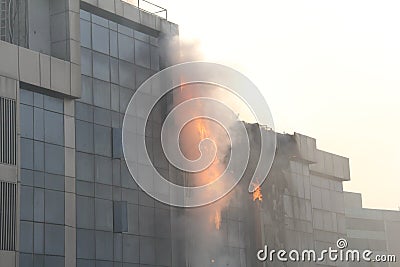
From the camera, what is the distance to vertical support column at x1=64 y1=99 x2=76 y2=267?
130 feet

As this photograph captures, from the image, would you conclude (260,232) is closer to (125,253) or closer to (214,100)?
(214,100)

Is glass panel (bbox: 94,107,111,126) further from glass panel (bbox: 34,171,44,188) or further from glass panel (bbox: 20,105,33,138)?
glass panel (bbox: 34,171,44,188)

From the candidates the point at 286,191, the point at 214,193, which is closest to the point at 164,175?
the point at 214,193

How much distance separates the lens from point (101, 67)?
44156 mm

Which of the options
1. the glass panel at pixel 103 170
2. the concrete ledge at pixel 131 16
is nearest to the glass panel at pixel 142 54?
the concrete ledge at pixel 131 16

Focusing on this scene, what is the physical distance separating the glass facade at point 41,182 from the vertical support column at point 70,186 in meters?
0.29

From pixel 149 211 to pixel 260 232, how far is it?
55.2ft

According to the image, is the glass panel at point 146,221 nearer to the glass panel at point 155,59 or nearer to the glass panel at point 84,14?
the glass panel at point 155,59

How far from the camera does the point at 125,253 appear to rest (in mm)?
43406

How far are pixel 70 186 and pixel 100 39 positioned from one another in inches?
345

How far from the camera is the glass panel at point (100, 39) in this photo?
44.2m

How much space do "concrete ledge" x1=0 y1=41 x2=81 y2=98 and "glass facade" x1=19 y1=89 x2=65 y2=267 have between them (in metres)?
0.73

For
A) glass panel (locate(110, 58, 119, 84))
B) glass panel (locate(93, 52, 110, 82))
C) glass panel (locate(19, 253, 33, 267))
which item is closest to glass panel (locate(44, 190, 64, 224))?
glass panel (locate(19, 253, 33, 267))

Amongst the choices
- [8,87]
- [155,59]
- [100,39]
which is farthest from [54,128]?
[155,59]
